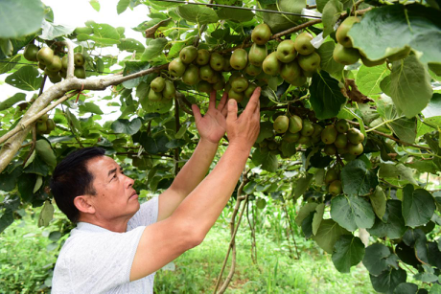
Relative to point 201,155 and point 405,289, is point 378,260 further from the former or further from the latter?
point 201,155

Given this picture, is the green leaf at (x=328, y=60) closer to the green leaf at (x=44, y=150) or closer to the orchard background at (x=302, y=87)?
the orchard background at (x=302, y=87)

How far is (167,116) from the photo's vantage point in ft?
7.30

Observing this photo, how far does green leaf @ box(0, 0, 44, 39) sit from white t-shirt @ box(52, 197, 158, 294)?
95 centimetres

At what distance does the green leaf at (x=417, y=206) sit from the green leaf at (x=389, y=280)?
0.77 metres

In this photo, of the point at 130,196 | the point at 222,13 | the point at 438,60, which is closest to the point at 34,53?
the point at 130,196

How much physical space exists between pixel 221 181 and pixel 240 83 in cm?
41

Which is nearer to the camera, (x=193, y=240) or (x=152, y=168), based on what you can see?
(x=193, y=240)

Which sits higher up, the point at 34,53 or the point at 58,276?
the point at 34,53

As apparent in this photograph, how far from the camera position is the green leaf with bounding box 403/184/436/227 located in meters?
1.47

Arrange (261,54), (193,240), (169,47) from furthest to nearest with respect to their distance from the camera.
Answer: (169,47) < (193,240) < (261,54)

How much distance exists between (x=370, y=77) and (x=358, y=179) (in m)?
0.47

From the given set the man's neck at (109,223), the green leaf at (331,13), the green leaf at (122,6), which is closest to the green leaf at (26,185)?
the man's neck at (109,223)

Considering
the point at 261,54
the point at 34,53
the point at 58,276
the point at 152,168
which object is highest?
the point at 261,54

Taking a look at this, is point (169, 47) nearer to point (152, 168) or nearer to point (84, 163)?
point (84, 163)
